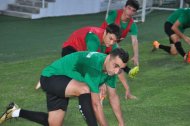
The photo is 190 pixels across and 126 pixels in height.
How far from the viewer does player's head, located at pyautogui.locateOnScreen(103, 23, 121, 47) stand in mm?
5930

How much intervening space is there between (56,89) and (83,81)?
33 centimetres

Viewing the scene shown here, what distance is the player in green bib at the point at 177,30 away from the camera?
10.1 m

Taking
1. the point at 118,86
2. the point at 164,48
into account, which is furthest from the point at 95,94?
the point at 164,48

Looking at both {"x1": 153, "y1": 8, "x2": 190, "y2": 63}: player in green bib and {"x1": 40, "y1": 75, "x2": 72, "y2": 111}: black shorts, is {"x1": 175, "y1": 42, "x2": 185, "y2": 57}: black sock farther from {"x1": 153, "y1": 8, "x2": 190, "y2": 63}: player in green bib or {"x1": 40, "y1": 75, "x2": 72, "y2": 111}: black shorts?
{"x1": 40, "y1": 75, "x2": 72, "y2": 111}: black shorts

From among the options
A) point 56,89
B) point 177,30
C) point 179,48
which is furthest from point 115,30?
point 179,48

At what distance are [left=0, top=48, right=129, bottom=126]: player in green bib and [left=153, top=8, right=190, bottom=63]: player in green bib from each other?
15.1 ft

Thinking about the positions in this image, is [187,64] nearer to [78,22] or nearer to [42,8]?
[78,22]

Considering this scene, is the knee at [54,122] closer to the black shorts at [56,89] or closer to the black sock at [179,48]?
the black shorts at [56,89]

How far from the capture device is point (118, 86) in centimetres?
888

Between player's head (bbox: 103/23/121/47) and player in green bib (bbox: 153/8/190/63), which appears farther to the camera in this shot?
player in green bib (bbox: 153/8/190/63)

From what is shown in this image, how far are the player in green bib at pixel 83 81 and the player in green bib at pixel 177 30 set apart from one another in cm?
459

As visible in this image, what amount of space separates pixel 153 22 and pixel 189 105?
10.7 metres

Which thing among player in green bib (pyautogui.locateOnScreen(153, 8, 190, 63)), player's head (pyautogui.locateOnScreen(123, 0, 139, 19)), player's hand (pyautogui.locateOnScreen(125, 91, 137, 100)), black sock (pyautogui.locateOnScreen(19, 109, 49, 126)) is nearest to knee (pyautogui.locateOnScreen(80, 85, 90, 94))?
black sock (pyautogui.locateOnScreen(19, 109, 49, 126))

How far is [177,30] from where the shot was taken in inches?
395
